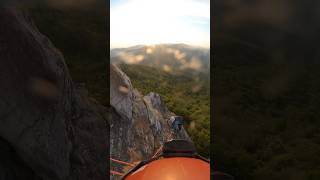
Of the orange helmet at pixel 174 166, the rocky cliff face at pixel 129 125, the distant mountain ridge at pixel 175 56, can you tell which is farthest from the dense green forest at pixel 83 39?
the distant mountain ridge at pixel 175 56

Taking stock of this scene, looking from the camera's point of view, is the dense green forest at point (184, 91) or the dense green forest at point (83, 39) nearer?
the dense green forest at point (83, 39)

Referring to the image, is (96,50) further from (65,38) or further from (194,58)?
(194,58)

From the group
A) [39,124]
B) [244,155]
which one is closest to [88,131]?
[39,124]

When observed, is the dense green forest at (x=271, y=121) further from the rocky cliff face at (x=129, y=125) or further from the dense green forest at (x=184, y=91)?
the dense green forest at (x=184, y=91)

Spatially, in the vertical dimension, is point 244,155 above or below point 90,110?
below

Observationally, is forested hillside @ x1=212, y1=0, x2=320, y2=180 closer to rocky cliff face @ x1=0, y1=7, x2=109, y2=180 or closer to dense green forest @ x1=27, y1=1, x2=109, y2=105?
dense green forest @ x1=27, y1=1, x2=109, y2=105

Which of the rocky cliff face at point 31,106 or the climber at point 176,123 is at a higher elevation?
the rocky cliff face at point 31,106

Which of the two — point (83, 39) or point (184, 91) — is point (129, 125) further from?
point (184, 91)
